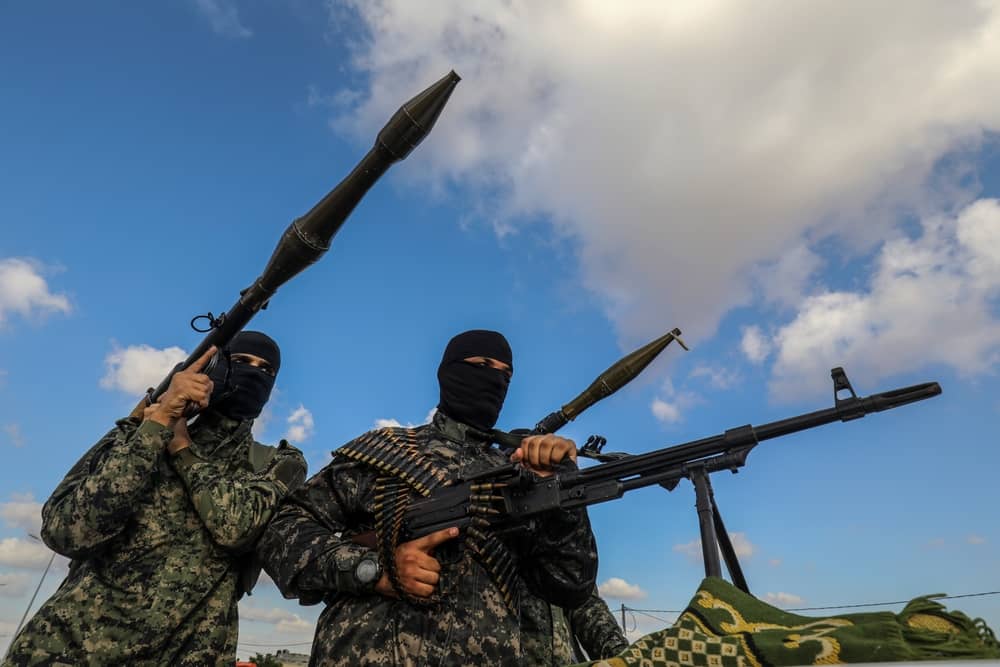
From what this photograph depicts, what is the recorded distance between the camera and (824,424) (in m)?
3.45

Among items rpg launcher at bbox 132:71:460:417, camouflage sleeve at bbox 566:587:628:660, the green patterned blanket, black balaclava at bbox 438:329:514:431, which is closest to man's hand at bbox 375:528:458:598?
black balaclava at bbox 438:329:514:431

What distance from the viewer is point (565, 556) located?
12.6 ft

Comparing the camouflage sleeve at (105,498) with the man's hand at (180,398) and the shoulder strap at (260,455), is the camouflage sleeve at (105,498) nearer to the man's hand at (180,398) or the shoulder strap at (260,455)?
the man's hand at (180,398)

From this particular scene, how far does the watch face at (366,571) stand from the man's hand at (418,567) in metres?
0.06

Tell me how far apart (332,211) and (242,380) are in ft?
5.17

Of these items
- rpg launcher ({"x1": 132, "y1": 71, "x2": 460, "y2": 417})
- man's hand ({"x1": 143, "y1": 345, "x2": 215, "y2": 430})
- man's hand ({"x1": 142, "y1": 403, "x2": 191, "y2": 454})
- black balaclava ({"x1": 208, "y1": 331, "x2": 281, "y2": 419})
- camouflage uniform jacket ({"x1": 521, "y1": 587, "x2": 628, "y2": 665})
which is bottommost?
camouflage uniform jacket ({"x1": 521, "y1": 587, "x2": 628, "y2": 665})

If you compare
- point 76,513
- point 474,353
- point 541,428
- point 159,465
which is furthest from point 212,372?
point 541,428

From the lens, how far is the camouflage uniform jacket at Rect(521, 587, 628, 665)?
4.01 metres

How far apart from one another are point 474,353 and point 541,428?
132 inches

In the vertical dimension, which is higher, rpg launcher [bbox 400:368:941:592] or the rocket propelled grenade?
the rocket propelled grenade

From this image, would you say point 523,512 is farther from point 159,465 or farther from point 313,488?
point 159,465

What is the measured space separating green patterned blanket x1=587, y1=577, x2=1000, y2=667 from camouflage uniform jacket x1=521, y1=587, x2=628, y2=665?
1910mm

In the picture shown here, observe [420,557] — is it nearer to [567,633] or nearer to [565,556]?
[565,556]

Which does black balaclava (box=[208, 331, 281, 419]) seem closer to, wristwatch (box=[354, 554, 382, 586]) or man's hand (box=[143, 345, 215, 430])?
man's hand (box=[143, 345, 215, 430])
